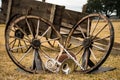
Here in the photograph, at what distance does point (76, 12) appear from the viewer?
14289mm

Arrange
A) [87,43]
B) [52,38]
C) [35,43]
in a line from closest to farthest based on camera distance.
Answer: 1. [87,43]
2. [35,43]
3. [52,38]

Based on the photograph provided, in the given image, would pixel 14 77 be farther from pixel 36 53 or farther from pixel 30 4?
pixel 30 4

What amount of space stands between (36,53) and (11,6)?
5137 mm

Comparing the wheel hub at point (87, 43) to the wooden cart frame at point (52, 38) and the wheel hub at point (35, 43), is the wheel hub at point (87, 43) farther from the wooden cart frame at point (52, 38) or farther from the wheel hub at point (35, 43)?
the wheel hub at point (35, 43)

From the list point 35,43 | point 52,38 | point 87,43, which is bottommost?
point 52,38

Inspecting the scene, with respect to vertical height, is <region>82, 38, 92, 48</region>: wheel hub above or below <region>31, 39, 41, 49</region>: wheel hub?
above

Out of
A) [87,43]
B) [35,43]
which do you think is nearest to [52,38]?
[35,43]

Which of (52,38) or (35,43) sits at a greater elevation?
(35,43)

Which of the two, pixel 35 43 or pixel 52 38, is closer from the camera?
pixel 35 43

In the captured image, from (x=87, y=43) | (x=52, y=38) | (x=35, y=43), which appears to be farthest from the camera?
(x=52, y=38)

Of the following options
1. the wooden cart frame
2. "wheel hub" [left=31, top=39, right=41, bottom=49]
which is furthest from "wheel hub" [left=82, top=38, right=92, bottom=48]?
"wheel hub" [left=31, top=39, right=41, bottom=49]

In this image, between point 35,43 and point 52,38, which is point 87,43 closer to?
point 35,43

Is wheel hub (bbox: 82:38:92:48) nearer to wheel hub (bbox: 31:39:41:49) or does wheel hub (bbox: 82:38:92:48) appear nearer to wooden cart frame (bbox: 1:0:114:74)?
wooden cart frame (bbox: 1:0:114:74)

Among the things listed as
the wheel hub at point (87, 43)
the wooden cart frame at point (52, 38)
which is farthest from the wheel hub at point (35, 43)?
the wheel hub at point (87, 43)
